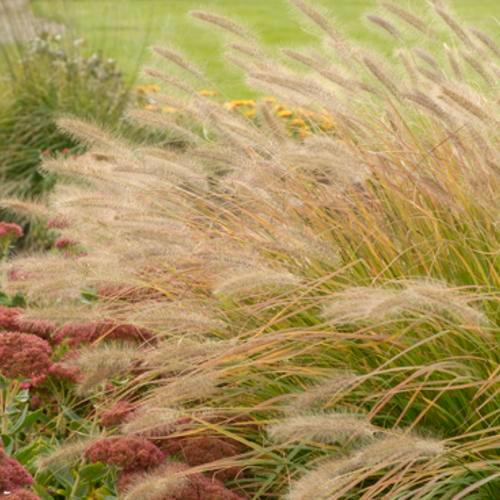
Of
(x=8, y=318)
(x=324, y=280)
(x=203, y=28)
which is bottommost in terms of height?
(x=203, y=28)

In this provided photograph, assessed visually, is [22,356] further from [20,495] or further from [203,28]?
[203,28]

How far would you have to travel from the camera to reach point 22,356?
12.0ft

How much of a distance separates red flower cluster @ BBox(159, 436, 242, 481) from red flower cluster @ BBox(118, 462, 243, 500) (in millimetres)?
211

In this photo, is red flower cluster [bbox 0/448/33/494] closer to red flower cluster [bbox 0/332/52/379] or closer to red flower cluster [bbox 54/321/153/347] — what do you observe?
red flower cluster [bbox 0/332/52/379]

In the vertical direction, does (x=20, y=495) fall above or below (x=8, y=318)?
above

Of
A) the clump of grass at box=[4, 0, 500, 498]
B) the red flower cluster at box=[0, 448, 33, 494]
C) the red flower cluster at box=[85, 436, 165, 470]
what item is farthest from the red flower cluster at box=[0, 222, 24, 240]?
the red flower cluster at box=[0, 448, 33, 494]

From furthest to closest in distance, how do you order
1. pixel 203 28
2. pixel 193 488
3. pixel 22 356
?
pixel 203 28
pixel 22 356
pixel 193 488

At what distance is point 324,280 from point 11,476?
38.1 inches

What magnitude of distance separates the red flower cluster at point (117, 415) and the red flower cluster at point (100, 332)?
0.34 metres

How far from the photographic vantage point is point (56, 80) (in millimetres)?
7699

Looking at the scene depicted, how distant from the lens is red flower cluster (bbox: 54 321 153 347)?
12.9 ft

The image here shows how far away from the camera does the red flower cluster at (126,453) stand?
3.12 meters

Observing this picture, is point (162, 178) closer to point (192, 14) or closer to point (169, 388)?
point (192, 14)

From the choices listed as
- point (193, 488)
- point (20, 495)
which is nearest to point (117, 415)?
point (193, 488)
